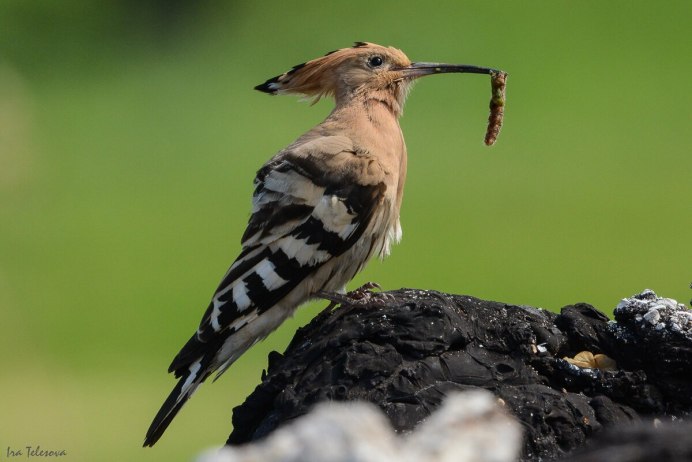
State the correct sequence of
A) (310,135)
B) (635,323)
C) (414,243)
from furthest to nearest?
(414,243) < (310,135) < (635,323)

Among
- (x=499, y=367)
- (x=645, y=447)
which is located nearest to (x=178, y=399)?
(x=499, y=367)

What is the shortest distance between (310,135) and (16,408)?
95.5 inches

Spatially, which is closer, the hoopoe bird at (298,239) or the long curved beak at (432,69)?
the hoopoe bird at (298,239)

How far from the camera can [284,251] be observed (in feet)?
6.61

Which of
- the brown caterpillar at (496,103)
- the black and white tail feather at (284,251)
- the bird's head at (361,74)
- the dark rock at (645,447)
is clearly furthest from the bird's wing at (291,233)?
the dark rock at (645,447)

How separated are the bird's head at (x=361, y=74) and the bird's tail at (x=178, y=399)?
604 millimetres

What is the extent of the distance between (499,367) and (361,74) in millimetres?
931

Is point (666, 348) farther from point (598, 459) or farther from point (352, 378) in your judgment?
point (598, 459)

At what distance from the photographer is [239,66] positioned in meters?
7.16

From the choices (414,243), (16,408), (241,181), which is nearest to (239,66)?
(241,181)

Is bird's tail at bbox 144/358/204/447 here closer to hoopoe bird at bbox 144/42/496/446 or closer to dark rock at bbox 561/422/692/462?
hoopoe bird at bbox 144/42/496/446

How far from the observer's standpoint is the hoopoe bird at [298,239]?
77.9 inches

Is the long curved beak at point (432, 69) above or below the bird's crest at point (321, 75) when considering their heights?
above

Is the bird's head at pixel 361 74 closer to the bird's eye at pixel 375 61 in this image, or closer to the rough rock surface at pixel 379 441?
the bird's eye at pixel 375 61
